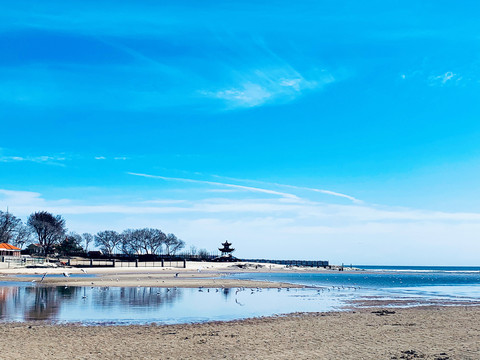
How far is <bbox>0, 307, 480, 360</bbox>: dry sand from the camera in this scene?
51.0 ft

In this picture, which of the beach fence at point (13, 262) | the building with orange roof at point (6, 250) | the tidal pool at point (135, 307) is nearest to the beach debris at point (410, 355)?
the tidal pool at point (135, 307)

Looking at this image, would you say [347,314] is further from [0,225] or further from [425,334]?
[0,225]

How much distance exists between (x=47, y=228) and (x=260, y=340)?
116 m

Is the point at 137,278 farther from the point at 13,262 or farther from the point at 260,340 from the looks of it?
the point at 260,340

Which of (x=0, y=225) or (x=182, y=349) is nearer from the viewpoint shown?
(x=182, y=349)

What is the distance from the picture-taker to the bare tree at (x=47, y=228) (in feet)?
397

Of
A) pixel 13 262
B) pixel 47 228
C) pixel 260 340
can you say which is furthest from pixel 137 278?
pixel 47 228

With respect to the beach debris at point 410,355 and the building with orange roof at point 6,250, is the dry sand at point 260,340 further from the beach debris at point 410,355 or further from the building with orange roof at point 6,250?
the building with orange roof at point 6,250

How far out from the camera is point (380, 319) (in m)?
24.4

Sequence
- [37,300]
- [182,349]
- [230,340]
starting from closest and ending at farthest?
[182,349], [230,340], [37,300]

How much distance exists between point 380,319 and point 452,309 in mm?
8810

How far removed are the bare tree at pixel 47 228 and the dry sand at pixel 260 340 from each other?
351ft

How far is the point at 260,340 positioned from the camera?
18.2 m

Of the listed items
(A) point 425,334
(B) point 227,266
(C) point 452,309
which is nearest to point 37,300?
(A) point 425,334
